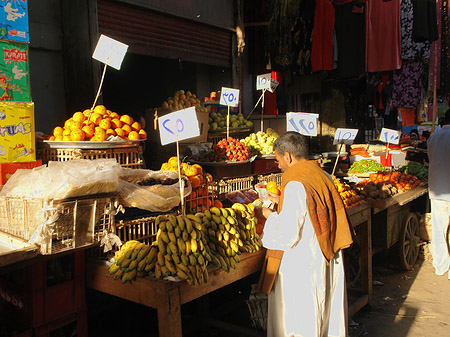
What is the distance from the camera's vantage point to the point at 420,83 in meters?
8.52

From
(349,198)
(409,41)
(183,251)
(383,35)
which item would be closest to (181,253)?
(183,251)

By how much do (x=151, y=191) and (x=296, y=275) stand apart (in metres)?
1.29

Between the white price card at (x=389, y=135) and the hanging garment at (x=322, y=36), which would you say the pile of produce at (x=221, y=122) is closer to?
the hanging garment at (x=322, y=36)

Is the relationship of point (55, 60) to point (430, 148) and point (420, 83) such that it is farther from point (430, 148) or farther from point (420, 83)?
point (420, 83)

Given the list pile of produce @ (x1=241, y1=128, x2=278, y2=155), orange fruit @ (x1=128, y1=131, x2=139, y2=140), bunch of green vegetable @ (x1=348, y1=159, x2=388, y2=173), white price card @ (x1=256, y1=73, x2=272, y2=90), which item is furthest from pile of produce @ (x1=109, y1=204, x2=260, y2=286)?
bunch of green vegetable @ (x1=348, y1=159, x2=388, y2=173)

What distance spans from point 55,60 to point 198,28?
280 cm

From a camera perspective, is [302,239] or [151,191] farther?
[302,239]

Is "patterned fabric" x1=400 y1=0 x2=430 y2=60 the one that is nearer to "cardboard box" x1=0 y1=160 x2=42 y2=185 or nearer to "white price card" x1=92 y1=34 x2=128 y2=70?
"white price card" x1=92 y1=34 x2=128 y2=70

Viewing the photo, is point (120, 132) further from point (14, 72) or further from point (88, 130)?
point (14, 72)

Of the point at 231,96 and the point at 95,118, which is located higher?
the point at 231,96

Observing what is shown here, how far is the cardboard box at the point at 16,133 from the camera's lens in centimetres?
320

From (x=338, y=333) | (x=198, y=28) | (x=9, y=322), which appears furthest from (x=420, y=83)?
(x=9, y=322)

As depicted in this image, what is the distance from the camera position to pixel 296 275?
3.22 metres

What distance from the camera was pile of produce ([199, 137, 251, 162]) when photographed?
17.0 ft
